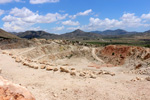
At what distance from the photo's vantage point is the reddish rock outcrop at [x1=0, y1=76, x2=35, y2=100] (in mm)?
5930

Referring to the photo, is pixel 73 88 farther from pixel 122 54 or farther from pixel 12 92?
pixel 122 54

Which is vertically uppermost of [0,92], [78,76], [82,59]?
[0,92]

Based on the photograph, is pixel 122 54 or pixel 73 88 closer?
pixel 73 88

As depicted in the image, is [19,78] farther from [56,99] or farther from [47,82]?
[56,99]

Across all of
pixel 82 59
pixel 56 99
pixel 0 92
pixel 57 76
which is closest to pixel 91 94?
pixel 56 99

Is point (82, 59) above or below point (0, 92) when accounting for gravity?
below

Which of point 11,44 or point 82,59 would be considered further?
point 11,44

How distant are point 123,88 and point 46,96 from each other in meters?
6.65

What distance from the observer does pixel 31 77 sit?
1365cm

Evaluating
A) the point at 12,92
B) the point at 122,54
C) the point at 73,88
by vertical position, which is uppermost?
the point at 12,92

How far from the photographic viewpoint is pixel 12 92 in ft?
20.1

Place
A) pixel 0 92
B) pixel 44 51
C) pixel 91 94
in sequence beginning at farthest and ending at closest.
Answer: pixel 44 51 < pixel 91 94 < pixel 0 92

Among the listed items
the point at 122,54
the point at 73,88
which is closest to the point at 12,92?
the point at 73,88

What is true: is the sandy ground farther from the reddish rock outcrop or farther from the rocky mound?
the rocky mound
